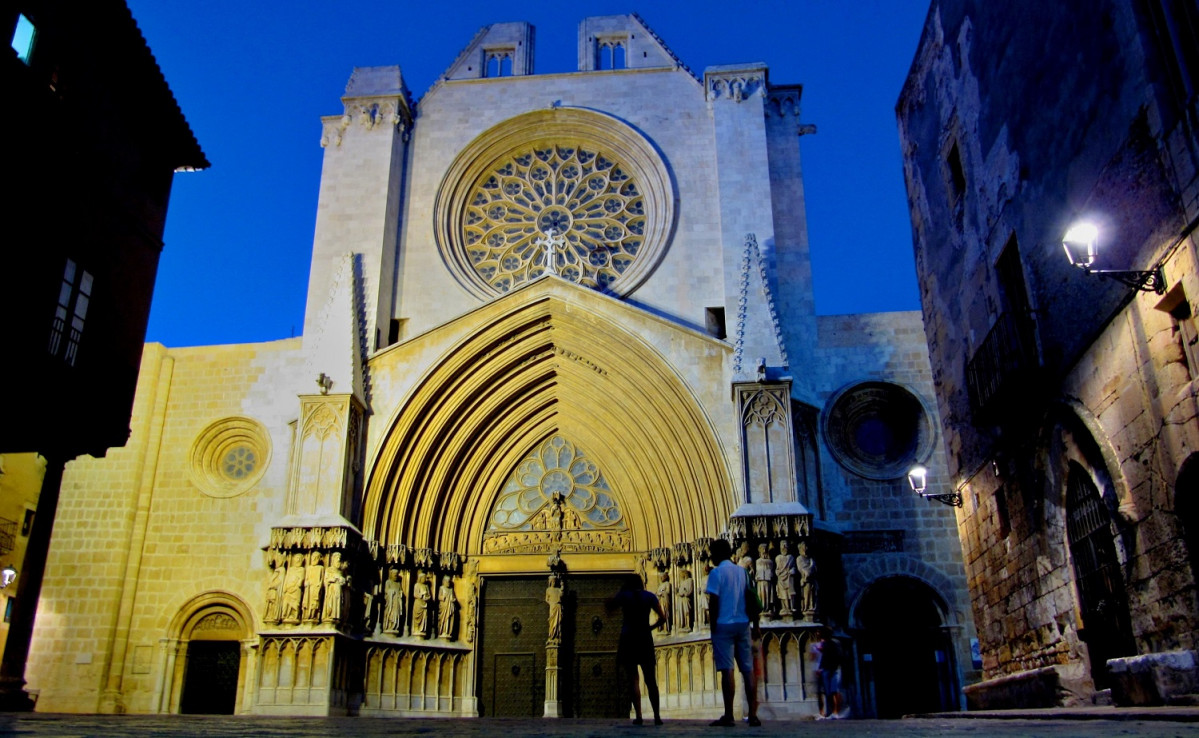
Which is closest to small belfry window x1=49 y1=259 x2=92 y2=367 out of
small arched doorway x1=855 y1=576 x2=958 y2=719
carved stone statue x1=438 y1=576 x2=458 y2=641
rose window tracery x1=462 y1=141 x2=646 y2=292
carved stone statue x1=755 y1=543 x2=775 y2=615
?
carved stone statue x1=438 y1=576 x2=458 y2=641

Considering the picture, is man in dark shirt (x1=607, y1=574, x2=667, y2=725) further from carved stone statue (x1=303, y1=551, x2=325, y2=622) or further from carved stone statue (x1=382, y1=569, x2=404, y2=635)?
carved stone statue (x1=382, y1=569, x2=404, y2=635)

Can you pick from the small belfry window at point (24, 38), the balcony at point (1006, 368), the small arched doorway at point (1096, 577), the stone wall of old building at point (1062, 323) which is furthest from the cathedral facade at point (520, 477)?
the small belfry window at point (24, 38)

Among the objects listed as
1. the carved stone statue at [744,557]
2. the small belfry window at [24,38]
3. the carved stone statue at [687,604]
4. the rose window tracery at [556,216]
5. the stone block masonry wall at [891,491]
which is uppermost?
the rose window tracery at [556,216]

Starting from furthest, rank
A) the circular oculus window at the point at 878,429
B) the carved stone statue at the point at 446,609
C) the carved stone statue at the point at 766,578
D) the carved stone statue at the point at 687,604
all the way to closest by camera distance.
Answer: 1. the circular oculus window at the point at 878,429
2. the carved stone statue at the point at 446,609
3. the carved stone statue at the point at 687,604
4. the carved stone statue at the point at 766,578

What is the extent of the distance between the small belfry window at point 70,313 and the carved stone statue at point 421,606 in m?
5.35

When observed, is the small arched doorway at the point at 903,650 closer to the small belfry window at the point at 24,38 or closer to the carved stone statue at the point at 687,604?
the carved stone statue at the point at 687,604

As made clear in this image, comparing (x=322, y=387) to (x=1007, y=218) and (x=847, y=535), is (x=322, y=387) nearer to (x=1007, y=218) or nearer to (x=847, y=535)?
(x=847, y=535)

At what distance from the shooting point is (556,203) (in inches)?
660

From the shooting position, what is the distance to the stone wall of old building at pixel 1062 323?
6.32 metres

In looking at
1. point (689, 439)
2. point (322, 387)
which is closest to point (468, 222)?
point (322, 387)

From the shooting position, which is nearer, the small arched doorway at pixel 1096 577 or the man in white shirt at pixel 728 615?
the man in white shirt at pixel 728 615

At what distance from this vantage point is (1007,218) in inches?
370

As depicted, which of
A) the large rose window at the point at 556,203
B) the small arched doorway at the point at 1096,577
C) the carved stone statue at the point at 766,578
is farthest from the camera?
the large rose window at the point at 556,203

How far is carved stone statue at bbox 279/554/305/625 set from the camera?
467 inches
